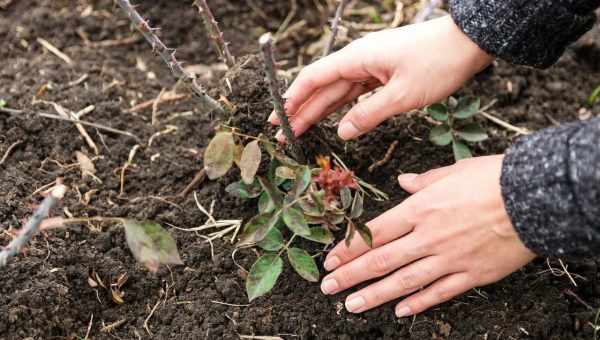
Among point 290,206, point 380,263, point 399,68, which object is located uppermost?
point 399,68

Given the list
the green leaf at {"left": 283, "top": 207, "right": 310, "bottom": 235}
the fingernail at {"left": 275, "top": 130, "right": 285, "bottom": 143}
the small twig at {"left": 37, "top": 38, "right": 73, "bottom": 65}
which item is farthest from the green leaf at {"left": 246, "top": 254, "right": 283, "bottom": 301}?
the small twig at {"left": 37, "top": 38, "right": 73, "bottom": 65}

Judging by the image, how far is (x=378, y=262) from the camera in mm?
1416

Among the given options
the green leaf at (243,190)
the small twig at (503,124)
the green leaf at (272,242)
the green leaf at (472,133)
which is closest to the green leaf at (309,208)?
the green leaf at (272,242)

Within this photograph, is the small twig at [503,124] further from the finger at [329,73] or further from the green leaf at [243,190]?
the green leaf at [243,190]

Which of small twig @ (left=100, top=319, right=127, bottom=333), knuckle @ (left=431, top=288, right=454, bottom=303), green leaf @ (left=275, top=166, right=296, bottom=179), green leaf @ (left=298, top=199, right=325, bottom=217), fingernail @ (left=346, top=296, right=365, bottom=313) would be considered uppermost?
green leaf @ (left=275, top=166, right=296, bottom=179)

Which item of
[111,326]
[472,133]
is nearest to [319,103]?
[472,133]

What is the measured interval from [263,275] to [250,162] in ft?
0.78

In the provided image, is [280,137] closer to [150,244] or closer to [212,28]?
[212,28]

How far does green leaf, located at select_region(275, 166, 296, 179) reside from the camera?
4.60ft

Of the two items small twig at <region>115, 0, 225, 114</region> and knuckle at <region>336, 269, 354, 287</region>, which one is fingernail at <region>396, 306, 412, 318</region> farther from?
small twig at <region>115, 0, 225, 114</region>

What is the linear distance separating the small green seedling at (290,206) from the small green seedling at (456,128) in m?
0.38

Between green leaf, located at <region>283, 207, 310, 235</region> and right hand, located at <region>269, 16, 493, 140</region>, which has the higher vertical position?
right hand, located at <region>269, 16, 493, 140</region>

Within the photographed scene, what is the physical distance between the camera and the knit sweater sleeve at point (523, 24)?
1.38m

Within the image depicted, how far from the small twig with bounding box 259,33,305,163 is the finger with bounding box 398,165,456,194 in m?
0.25
